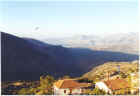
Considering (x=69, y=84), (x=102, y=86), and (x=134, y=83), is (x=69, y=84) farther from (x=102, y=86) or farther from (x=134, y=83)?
Answer: (x=134, y=83)

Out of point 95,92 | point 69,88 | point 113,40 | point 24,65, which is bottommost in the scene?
point 95,92

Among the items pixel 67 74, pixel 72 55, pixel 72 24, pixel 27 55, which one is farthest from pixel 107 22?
pixel 72 55

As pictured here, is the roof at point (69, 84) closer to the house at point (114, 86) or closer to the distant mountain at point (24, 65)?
the house at point (114, 86)

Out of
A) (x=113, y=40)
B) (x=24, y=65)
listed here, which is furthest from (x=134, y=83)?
(x=113, y=40)

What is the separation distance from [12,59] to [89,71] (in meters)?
4.80

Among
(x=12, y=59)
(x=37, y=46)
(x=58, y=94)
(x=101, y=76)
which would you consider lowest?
(x=58, y=94)

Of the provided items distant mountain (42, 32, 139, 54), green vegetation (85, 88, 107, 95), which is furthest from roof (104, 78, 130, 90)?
distant mountain (42, 32, 139, 54)

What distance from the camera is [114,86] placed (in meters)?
8.73

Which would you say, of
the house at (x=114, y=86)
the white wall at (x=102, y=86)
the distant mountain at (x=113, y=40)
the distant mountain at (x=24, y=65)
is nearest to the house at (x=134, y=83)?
the house at (x=114, y=86)

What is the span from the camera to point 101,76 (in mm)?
10000

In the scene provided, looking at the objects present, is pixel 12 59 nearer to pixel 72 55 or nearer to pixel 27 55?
pixel 27 55

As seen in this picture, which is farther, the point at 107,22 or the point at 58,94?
the point at 107,22

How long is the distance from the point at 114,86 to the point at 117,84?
→ 0.30 meters

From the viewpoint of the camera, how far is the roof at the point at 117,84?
8.71 m
